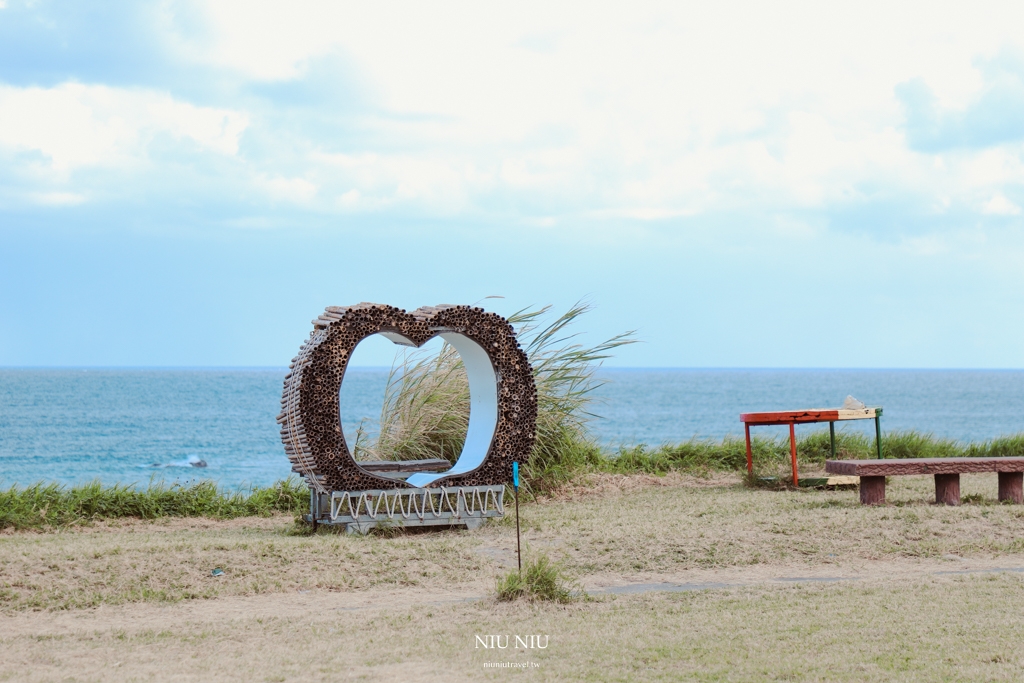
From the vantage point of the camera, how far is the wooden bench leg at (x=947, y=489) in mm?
8617

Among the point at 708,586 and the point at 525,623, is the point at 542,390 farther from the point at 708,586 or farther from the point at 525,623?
the point at 525,623

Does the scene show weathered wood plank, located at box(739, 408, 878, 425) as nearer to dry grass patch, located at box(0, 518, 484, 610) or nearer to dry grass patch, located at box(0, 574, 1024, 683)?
dry grass patch, located at box(0, 518, 484, 610)

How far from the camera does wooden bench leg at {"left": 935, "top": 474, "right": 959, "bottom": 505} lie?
8.62 m

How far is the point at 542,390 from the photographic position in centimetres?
1095

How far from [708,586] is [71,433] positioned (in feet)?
102

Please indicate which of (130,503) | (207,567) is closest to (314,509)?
(207,567)

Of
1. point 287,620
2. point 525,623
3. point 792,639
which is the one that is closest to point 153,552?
point 287,620

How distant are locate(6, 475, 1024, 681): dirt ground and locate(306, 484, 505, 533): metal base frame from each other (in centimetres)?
17

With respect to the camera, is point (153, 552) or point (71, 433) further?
point (71, 433)

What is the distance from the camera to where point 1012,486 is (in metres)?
8.77

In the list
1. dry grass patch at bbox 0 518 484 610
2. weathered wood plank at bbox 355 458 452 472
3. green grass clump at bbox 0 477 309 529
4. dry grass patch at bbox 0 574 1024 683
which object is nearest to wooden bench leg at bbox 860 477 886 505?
dry grass patch at bbox 0 574 1024 683

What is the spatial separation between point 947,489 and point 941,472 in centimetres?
22

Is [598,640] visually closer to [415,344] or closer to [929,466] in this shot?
[415,344]

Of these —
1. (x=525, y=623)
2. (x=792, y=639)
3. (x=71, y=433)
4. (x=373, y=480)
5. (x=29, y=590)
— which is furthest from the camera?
(x=71, y=433)
